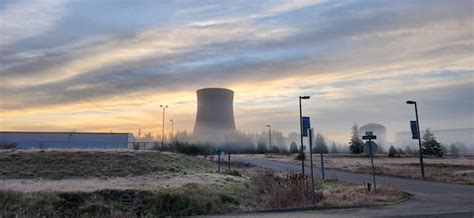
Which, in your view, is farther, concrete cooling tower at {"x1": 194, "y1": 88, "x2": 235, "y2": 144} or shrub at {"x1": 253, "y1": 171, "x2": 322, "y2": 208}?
concrete cooling tower at {"x1": 194, "y1": 88, "x2": 235, "y2": 144}

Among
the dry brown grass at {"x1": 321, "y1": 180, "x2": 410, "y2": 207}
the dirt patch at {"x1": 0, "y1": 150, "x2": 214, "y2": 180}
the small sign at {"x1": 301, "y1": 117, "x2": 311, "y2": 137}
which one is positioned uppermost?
the small sign at {"x1": 301, "y1": 117, "x2": 311, "y2": 137}

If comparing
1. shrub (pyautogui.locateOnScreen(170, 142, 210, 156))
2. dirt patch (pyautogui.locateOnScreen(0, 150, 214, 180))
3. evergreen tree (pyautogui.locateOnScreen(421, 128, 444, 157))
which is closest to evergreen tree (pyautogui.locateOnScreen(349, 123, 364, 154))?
evergreen tree (pyautogui.locateOnScreen(421, 128, 444, 157))

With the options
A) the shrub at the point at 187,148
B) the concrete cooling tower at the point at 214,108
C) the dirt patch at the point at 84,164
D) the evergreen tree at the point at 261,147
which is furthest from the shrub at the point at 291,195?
the evergreen tree at the point at 261,147

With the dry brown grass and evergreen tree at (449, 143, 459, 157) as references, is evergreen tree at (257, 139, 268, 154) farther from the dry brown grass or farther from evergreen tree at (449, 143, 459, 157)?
the dry brown grass

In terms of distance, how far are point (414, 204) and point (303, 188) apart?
3905 mm

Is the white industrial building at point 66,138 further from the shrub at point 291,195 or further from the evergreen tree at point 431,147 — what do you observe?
the shrub at point 291,195

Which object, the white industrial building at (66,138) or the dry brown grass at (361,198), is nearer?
the dry brown grass at (361,198)

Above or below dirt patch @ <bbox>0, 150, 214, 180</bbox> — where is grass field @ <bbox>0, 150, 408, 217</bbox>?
below

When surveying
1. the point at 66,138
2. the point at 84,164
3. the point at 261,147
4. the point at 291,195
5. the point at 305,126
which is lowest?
the point at 291,195

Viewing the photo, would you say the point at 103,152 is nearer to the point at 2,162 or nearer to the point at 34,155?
the point at 34,155

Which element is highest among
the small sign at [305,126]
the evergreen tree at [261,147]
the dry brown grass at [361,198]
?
the evergreen tree at [261,147]

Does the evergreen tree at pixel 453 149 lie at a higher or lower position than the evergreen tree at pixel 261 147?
lower

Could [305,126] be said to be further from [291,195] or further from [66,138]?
[66,138]

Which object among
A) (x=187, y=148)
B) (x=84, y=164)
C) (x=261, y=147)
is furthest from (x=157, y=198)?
(x=261, y=147)
